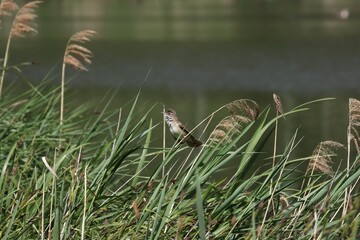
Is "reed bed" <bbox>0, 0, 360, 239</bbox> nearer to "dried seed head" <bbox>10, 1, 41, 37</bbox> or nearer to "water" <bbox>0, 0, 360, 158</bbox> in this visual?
"dried seed head" <bbox>10, 1, 41, 37</bbox>

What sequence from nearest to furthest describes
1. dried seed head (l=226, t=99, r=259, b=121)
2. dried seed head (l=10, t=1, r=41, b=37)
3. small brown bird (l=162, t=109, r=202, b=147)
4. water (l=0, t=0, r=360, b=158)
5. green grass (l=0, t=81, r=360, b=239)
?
dried seed head (l=226, t=99, r=259, b=121) < green grass (l=0, t=81, r=360, b=239) < small brown bird (l=162, t=109, r=202, b=147) < dried seed head (l=10, t=1, r=41, b=37) < water (l=0, t=0, r=360, b=158)

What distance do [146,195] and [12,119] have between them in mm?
2233

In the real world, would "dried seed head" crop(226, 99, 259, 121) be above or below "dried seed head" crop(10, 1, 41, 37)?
above

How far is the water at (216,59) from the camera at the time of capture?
64.1ft

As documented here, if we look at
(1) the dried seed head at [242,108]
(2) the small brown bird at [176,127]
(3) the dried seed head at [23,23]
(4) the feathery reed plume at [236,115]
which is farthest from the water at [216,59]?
(1) the dried seed head at [242,108]

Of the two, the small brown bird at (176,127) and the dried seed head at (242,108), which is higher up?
the dried seed head at (242,108)

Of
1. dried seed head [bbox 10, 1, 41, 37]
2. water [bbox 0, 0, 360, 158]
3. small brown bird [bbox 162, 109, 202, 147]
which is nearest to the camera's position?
small brown bird [bbox 162, 109, 202, 147]

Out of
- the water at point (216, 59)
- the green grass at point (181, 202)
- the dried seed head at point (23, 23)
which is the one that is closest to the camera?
the green grass at point (181, 202)

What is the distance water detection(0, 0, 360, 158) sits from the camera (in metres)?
19.5

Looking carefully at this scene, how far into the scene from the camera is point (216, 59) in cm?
2962

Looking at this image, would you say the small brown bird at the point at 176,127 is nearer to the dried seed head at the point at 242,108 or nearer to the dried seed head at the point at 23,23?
the dried seed head at the point at 242,108

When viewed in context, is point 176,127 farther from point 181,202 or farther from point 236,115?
point 236,115

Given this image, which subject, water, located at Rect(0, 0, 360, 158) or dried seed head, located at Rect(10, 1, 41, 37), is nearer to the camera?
dried seed head, located at Rect(10, 1, 41, 37)

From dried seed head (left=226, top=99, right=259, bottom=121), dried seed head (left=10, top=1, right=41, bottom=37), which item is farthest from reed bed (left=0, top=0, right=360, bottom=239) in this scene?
dried seed head (left=10, top=1, right=41, bottom=37)
